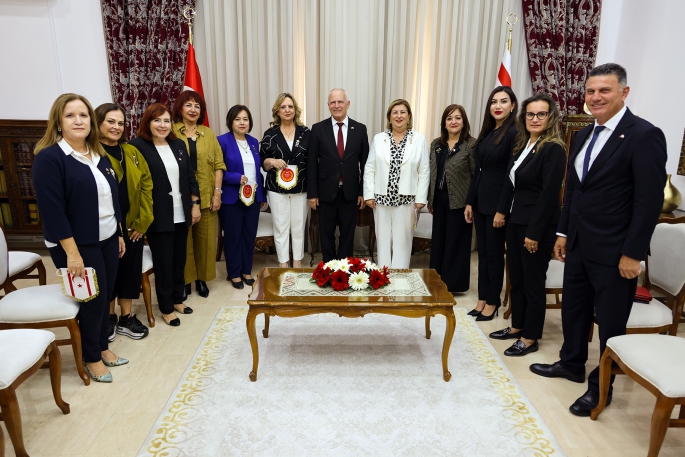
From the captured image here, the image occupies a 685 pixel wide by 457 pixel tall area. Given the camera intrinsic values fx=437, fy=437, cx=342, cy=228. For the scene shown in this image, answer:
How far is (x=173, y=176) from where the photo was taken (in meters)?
3.18

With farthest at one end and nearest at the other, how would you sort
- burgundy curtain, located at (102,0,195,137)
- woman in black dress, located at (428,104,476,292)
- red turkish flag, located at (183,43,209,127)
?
1. burgundy curtain, located at (102,0,195,137)
2. red turkish flag, located at (183,43,209,127)
3. woman in black dress, located at (428,104,476,292)

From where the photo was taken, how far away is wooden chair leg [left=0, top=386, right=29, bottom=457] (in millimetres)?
1796

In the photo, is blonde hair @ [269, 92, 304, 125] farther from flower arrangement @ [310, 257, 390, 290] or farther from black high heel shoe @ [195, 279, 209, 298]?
flower arrangement @ [310, 257, 390, 290]

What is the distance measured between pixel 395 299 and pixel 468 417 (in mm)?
705

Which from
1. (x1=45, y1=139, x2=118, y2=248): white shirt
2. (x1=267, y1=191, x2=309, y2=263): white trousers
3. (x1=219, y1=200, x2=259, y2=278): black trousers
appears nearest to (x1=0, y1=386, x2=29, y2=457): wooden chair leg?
(x1=45, y1=139, x2=118, y2=248): white shirt

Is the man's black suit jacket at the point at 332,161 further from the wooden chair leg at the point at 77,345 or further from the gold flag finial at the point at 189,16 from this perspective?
the wooden chair leg at the point at 77,345

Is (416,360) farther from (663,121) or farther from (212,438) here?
(663,121)

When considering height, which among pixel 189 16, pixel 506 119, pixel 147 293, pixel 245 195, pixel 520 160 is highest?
pixel 189 16

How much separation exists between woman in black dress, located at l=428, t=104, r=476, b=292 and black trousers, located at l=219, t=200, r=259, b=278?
1626 millimetres

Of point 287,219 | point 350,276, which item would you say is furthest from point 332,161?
point 350,276

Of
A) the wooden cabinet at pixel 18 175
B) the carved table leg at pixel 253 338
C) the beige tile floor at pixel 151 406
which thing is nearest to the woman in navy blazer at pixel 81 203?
the beige tile floor at pixel 151 406

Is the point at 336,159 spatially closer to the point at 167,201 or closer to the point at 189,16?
the point at 167,201

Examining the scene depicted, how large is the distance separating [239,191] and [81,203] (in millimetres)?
1624

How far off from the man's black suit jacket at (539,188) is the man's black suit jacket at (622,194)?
27 centimetres
